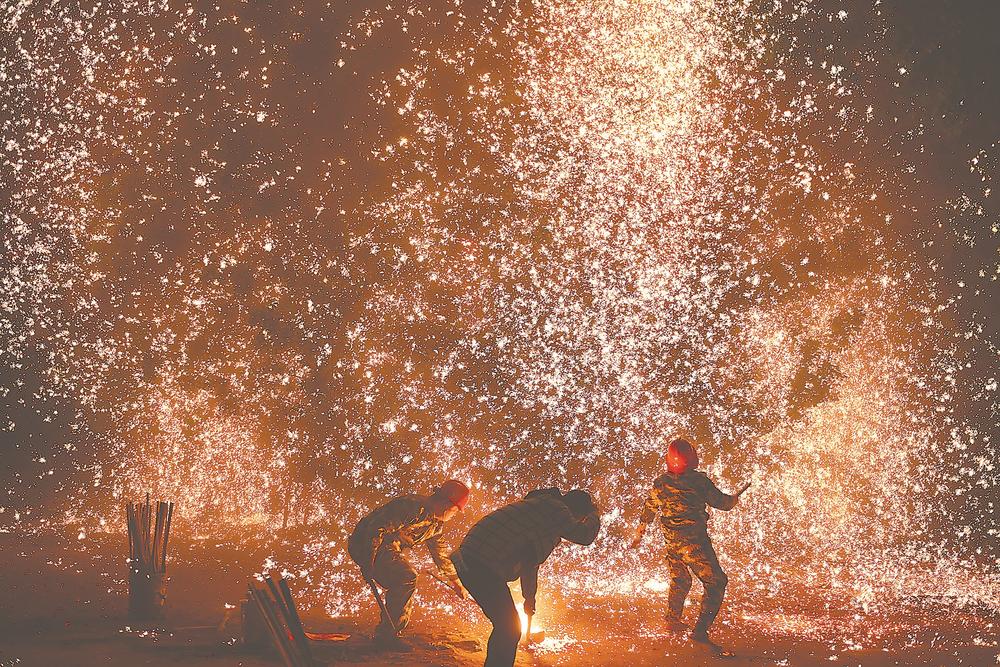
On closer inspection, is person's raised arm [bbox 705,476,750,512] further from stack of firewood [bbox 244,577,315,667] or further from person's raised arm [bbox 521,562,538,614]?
stack of firewood [bbox 244,577,315,667]

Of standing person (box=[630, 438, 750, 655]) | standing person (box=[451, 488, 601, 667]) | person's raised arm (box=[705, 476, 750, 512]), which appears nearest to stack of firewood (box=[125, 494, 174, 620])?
standing person (box=[451, 488, 601, 667])

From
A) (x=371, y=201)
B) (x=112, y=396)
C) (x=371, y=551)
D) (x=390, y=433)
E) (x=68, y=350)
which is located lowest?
(x=371, y=551)

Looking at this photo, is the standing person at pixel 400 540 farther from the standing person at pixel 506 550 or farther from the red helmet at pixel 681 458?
the red helmet at pixel 681 458

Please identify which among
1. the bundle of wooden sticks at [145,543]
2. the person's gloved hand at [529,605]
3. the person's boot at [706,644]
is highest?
the bundle of wooden sticks at [145,543]

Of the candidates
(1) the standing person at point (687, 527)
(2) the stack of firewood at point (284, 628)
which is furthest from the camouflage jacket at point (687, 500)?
(2) the stack of firewood at point (284, 628)

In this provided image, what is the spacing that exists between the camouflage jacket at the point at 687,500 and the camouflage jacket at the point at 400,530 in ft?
5.71

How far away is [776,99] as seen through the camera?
1269cm

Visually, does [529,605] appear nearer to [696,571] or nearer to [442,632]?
[442,632]

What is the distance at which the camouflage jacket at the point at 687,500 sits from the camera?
18.1 feet

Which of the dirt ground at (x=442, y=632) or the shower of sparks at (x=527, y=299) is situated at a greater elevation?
the shower of sparks at (x=527, y=299)

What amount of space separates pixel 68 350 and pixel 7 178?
140 inches

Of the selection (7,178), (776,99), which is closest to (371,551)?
(776,99)

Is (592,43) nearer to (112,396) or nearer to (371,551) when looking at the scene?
(371,551)

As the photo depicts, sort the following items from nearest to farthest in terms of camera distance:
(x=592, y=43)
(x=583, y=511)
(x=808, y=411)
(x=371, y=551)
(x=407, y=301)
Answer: (x=583, y=511), (x=371, y=551), (x=592, y=43), (x=808, y=411), (x=407, y=301)
